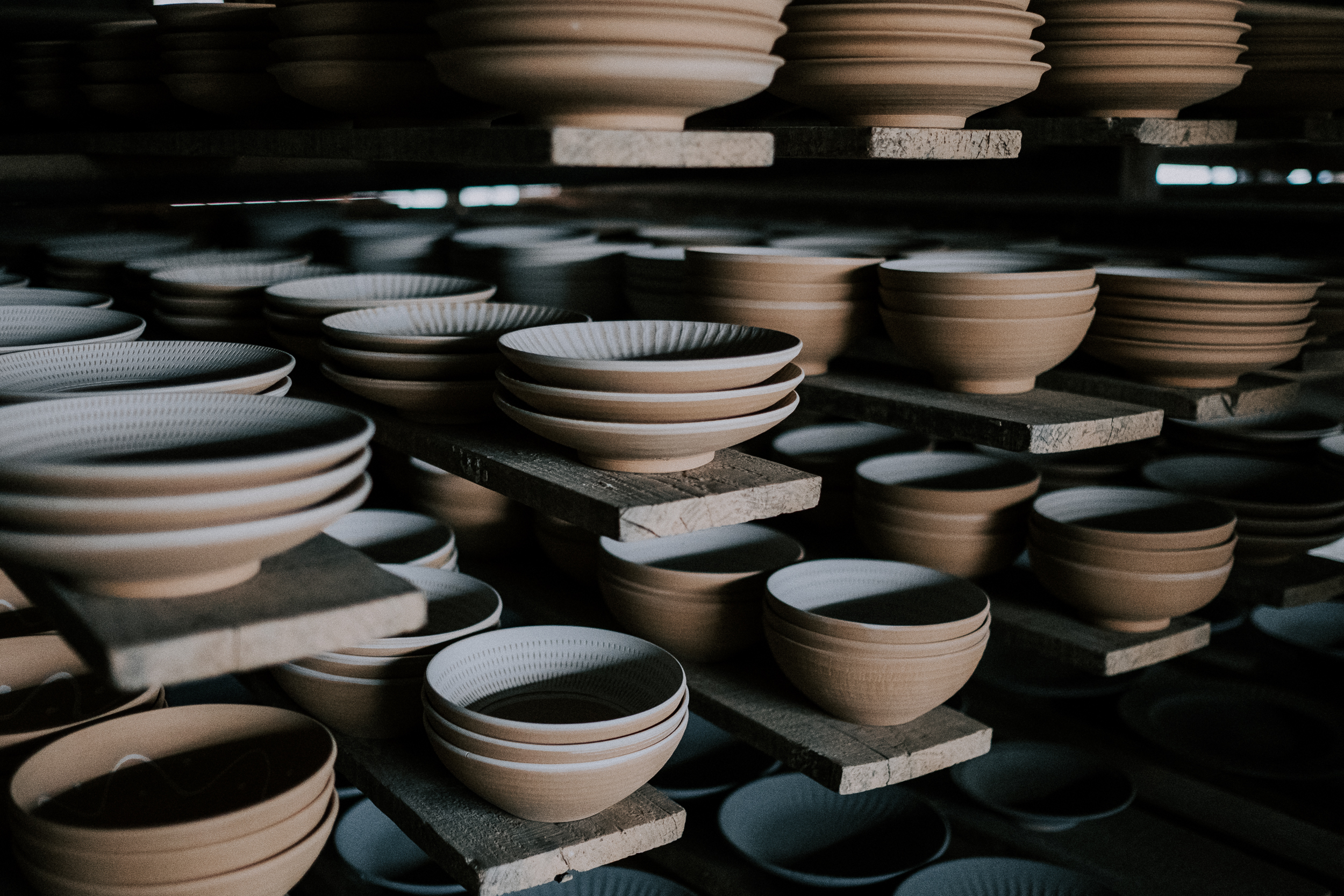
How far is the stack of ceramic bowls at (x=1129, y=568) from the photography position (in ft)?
6.04

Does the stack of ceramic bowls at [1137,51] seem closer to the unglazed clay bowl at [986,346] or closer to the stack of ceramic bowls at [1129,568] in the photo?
the unglazed clay bowl at [986,346]

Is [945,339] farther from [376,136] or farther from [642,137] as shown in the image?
[376,136]

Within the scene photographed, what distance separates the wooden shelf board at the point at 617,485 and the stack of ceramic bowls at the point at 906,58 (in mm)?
549

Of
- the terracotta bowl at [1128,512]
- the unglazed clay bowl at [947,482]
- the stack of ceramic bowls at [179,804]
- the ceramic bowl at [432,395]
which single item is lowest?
the stack of ceramic bowls at [179,804]

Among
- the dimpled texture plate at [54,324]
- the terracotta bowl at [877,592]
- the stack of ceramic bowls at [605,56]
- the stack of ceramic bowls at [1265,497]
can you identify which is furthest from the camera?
the stack of ceramic bowls at [1265,497]

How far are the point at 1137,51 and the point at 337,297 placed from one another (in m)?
1.38

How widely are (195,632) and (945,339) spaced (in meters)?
1.18

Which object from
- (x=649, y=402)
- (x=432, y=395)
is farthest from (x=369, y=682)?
(x=649, y=402)

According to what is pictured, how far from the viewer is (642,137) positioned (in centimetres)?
118

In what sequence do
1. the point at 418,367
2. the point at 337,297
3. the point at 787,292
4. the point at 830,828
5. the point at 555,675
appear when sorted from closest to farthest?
the point at 418,367 < the point at 555,675 < the point at 787,292 < the point at 337,297 < the point at 830,828

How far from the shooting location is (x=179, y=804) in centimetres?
142

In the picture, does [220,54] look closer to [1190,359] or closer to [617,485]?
[617,485]

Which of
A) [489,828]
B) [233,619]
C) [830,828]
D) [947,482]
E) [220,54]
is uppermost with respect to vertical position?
[220,54]

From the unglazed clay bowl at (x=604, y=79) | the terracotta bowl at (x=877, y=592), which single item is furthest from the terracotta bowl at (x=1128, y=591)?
the unglazed clay bowl at (x=604, y=79)
